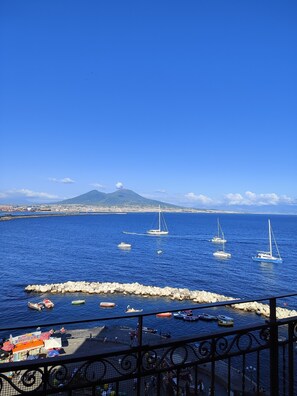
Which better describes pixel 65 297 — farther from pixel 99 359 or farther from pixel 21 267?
pixel 99 359

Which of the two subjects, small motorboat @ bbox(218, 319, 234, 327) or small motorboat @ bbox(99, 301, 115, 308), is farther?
small motorboat @ bbox(99, 301, 115, 308)

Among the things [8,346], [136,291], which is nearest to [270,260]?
[136,291]

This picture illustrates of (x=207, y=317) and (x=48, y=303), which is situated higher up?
(x=207, y=317)

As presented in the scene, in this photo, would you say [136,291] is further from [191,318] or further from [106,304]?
[191,318]

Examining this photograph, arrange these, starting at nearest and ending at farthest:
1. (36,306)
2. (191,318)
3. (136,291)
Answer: (191,318) < (36,306) < (136,291)

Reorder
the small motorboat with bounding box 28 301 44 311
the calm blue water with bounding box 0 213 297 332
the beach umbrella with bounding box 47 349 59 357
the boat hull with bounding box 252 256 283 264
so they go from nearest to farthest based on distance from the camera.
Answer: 1. the beach umbrella with bounding box 47 349 59 357
2. the small motorboat with bounding box 28 301 44 311
3. the calm blue water with bounding box 0 213 297 332
4. the boat hull with bounding box 252 256 283 264

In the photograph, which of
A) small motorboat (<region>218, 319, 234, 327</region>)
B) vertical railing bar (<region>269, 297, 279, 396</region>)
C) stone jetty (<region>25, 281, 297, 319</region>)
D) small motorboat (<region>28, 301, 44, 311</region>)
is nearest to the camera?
vertical railing bar (<region>269, 297, 279, 396</region>)

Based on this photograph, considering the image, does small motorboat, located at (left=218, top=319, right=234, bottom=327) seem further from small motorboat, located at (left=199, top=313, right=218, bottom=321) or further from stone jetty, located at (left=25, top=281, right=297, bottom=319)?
stone jetty, located at (left=25, top=281, right=297, bottom=319)

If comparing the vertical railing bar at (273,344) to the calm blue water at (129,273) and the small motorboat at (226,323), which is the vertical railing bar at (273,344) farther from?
the small motorboat at (226,323)

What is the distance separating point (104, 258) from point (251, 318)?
29476 millimetres

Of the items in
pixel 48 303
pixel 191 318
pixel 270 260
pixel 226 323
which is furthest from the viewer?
pixel 270 260

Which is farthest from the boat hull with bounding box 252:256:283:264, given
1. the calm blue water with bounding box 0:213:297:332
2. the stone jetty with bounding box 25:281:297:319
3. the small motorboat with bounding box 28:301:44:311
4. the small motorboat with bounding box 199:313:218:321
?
the small motorboat with bounding box 28:301:44:311

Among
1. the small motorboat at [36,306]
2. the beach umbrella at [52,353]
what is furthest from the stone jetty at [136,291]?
the beach umbrella at [52,353]

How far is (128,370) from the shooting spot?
242 centimetres
